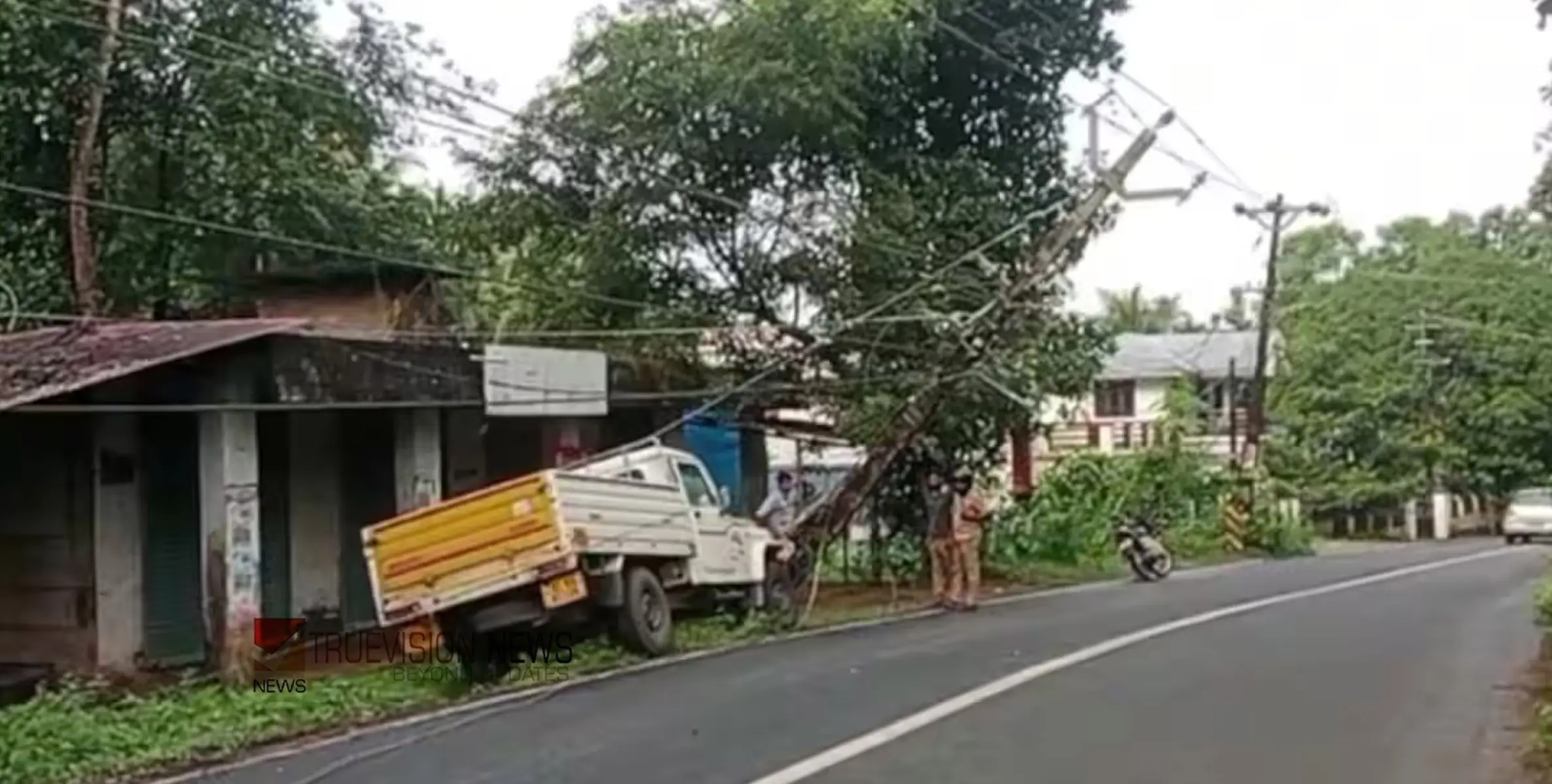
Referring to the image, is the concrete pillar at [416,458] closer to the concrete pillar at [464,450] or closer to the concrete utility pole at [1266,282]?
the concrete pillar at [464,450]

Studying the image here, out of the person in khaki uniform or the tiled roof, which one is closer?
the person in khaki uniform

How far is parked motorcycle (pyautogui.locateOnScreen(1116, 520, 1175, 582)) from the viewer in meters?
30.1

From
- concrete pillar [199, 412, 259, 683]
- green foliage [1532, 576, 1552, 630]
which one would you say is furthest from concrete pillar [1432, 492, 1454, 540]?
concrete pillar [199, 412, 259, 683]

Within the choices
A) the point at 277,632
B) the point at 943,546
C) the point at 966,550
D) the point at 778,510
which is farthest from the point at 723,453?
the point at 277,632

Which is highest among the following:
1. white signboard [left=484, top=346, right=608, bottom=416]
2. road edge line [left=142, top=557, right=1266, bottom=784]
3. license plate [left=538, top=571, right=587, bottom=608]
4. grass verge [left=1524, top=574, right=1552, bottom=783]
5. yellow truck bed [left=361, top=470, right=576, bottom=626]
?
white signboard [left=484, top=346, right=608, bottom=416]

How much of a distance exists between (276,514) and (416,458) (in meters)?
1.68

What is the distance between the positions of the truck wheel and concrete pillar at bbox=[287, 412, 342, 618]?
4.77 meters

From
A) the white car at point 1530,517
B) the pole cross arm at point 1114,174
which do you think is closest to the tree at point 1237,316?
the white car at point 1530,517

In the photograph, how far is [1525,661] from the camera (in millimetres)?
15422

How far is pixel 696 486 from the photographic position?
804 inches

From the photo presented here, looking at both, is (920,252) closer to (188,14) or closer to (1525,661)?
(188,14)

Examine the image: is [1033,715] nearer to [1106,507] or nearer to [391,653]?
[391,653]

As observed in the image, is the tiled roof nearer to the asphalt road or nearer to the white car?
the white car

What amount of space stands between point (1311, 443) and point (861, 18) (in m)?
33.8
